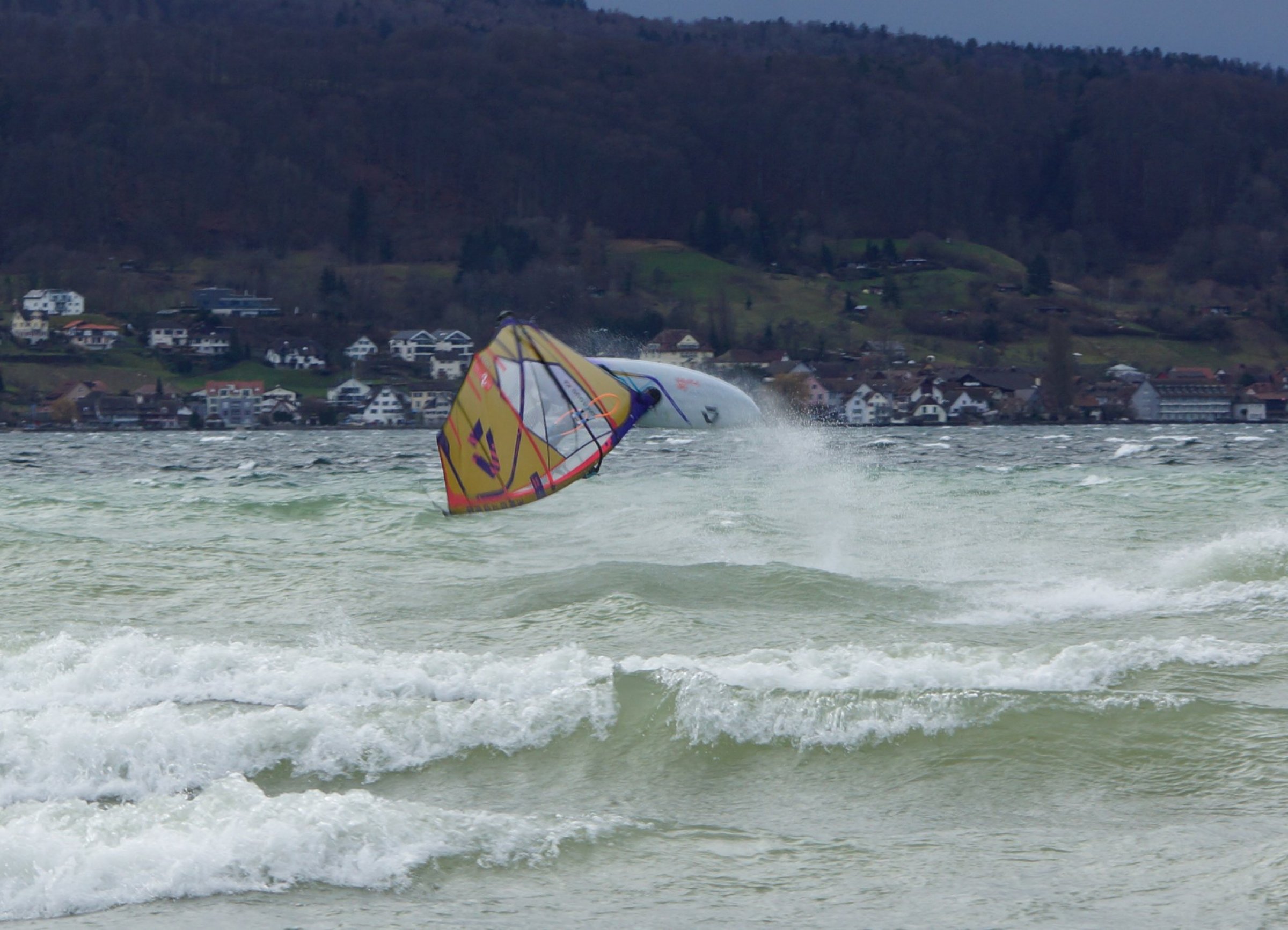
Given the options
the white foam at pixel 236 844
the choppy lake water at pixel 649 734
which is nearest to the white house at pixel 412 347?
the choppy lake water at pixel 649 734

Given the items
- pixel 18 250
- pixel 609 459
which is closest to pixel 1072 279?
pixel 18 250

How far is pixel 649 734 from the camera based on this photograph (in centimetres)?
975

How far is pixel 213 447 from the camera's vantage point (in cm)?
5959

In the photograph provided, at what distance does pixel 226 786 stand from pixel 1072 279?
159 m

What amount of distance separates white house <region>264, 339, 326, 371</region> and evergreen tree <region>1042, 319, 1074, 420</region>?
52.5m

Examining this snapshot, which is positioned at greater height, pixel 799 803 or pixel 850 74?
pixel 850 74

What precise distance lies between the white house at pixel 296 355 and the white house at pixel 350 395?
9.94 m

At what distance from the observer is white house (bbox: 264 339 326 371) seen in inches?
4240

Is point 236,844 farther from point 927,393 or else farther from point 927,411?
point 927,393

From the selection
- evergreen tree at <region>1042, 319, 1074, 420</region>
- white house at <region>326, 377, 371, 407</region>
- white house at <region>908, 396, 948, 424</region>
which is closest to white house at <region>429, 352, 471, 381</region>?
Answer: white house at <region>326, 377, 371, 407</region>

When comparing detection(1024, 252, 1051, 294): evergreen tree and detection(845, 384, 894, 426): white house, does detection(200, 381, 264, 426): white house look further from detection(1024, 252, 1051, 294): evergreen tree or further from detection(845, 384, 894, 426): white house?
detection(1024, 252, 1051, 294): evergreen tree

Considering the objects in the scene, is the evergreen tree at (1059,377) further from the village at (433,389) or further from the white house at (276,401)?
the white house at (276,401)

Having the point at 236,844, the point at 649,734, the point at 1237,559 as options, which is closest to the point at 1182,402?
the point at 1237,559

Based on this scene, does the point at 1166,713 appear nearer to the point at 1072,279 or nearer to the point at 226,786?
the point at 226,786
